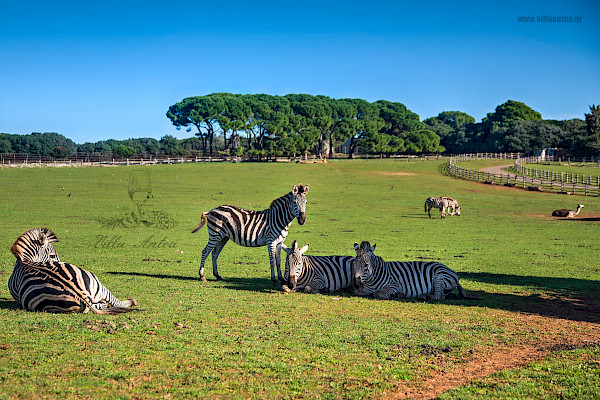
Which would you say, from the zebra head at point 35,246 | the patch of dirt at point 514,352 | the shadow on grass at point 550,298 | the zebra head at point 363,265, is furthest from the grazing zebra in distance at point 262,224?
the patch of dirt at point 514,352

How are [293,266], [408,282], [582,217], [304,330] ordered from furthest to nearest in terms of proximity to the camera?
1. [582,217]
2. [408,282]
3. [293,266]
4. [304,330]

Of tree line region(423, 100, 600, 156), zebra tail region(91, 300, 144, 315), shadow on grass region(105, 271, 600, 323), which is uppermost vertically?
tree line region(423, 100, 600, 156)

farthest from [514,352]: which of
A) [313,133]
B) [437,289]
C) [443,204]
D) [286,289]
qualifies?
[313,133]

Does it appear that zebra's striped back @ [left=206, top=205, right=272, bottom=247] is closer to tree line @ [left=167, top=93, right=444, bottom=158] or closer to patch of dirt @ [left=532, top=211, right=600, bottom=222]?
patch of dirt @ [left=532, top=211, right=600, bottom=222]

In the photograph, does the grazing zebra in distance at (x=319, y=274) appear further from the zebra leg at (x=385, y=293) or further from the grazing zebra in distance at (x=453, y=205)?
the grazing zebra in distance at (x=453, y=205)

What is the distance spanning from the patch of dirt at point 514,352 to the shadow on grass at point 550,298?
0.87 m

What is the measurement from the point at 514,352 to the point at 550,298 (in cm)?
550

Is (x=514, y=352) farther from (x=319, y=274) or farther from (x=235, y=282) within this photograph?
(x=235, y=282)

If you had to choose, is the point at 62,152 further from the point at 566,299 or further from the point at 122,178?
the point at 566,299

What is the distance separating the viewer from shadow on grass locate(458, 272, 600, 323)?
12500 millimetres

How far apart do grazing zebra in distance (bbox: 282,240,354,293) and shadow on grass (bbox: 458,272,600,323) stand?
299cm

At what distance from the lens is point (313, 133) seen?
126812 mm

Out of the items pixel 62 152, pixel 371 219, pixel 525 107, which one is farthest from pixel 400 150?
pixel 371 219

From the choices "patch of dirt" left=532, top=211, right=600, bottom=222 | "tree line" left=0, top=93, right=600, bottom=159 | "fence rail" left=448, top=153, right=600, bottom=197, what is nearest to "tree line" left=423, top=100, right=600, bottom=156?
"tree line" left=0, top=93, right=600, bottom=159
